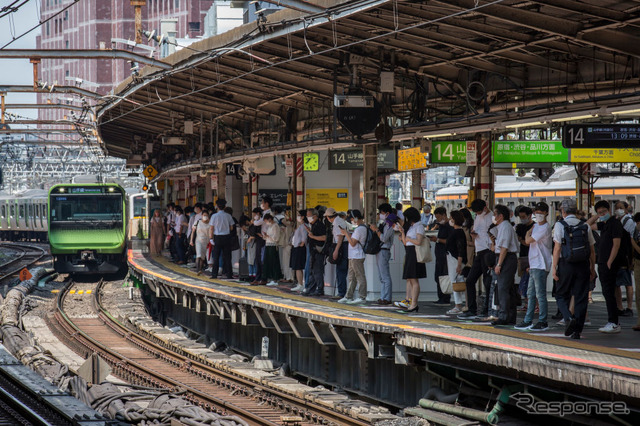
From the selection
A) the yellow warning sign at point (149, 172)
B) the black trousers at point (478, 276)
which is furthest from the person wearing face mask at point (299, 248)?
the yellow warning sign at point (149, 172)

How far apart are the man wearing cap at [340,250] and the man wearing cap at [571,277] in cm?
530

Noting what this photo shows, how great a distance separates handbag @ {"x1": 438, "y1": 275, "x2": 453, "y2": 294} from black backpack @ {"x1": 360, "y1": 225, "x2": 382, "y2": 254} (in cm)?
111

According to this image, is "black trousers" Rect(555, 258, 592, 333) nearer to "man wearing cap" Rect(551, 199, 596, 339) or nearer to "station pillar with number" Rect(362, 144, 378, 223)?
"man wearing cap" Rect(551, 199, 596, 339)

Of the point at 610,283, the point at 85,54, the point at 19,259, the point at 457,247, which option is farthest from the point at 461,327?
the point at 19,259

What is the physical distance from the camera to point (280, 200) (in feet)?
103

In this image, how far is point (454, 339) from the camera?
434 inches

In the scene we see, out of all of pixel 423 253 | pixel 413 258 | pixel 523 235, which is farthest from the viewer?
pixel 423 253

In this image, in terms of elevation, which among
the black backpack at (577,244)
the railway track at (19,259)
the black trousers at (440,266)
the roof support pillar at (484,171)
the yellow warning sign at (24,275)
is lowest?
the railway track at (19,259)

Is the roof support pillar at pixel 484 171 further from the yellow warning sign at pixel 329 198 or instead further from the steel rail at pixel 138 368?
the yellow warning sign at pixel 329 198

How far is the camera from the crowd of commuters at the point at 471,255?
11.5 m

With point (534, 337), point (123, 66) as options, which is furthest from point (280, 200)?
point (123, 66)

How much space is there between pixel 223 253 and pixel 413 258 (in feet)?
25.8

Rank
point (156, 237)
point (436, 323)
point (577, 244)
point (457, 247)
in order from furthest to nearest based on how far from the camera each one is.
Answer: point (156, 237) < point (457, 247) < point (436, 323) < point (577, 244)

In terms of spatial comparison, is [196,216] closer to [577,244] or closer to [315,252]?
[315,252]
